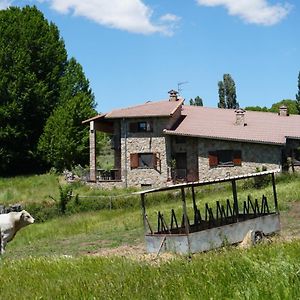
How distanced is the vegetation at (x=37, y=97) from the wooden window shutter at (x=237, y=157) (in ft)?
53.6

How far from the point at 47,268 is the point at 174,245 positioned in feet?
19.0

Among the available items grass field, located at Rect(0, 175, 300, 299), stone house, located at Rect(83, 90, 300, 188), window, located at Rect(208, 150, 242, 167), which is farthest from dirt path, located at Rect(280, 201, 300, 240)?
window, located at Rect(208, 150, 242, 167)

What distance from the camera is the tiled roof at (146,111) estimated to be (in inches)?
1777

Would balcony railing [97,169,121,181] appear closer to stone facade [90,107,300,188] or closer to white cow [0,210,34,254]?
stone facade [90,107,300,188]

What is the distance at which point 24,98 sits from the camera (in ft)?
186

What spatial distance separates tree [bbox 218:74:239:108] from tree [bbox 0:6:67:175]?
31661 mm

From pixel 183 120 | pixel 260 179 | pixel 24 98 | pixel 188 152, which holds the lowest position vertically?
pixel 260 179

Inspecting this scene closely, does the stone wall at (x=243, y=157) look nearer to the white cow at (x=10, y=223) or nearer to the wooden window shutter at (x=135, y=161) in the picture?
the wooden window shutter at (x=135, y=161)

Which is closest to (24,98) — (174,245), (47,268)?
(174,245)

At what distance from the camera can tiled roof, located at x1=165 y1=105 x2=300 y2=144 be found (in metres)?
42.6

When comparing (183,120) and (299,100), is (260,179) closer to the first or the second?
(183,120)

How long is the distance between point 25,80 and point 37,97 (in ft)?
7.25

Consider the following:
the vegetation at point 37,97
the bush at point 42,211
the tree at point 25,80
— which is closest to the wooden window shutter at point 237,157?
the bush at point 42,211

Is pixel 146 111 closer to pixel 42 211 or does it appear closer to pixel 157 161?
pixel 157 161
